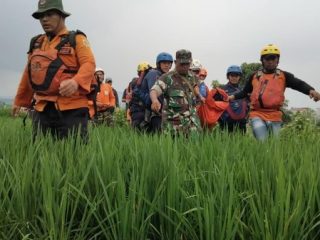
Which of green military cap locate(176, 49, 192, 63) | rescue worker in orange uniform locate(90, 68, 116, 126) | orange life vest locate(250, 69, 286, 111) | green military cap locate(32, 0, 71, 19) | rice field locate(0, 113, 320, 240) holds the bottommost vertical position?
rescue worker in orange uniform locate(90, 68, 116, 126)

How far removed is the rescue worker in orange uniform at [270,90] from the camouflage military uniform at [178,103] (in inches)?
29.7

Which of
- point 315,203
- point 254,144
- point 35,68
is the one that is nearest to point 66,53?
point 35,68

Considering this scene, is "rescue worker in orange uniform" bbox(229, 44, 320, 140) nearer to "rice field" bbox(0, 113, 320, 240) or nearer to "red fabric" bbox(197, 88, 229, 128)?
"red fabric" bbox(197, 88, 229, 128)

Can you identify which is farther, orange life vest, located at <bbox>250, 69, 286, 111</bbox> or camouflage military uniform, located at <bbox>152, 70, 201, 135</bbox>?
orange life vest, located at <bbox>250, 69, 286, 111</bbox>

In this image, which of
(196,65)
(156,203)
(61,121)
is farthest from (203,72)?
(156,203)

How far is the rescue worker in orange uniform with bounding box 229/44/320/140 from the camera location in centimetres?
473

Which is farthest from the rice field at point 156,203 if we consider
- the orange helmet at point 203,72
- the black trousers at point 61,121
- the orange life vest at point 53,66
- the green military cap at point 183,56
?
the orange helmet at point 203,72

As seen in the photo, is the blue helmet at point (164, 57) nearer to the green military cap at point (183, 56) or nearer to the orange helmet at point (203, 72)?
the orange helmet at point (203, 72)

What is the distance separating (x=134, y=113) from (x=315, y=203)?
4.94 metres

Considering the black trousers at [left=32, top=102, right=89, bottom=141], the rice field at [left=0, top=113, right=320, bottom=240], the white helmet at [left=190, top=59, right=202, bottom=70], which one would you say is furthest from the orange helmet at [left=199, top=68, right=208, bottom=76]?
the rice field at [left=0, top=113, right=320, bottom=240]

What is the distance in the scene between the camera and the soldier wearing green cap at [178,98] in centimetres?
436

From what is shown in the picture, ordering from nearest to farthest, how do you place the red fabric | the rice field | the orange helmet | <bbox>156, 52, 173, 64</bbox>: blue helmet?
1. the rice field
2. the red fabric
3. <bbox>156, 52, 173, 64</bbox>: blue helmet
4. the orange helmet

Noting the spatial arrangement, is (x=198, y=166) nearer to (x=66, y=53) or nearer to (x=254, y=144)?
(x=254, y=144)

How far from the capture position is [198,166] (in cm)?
218
